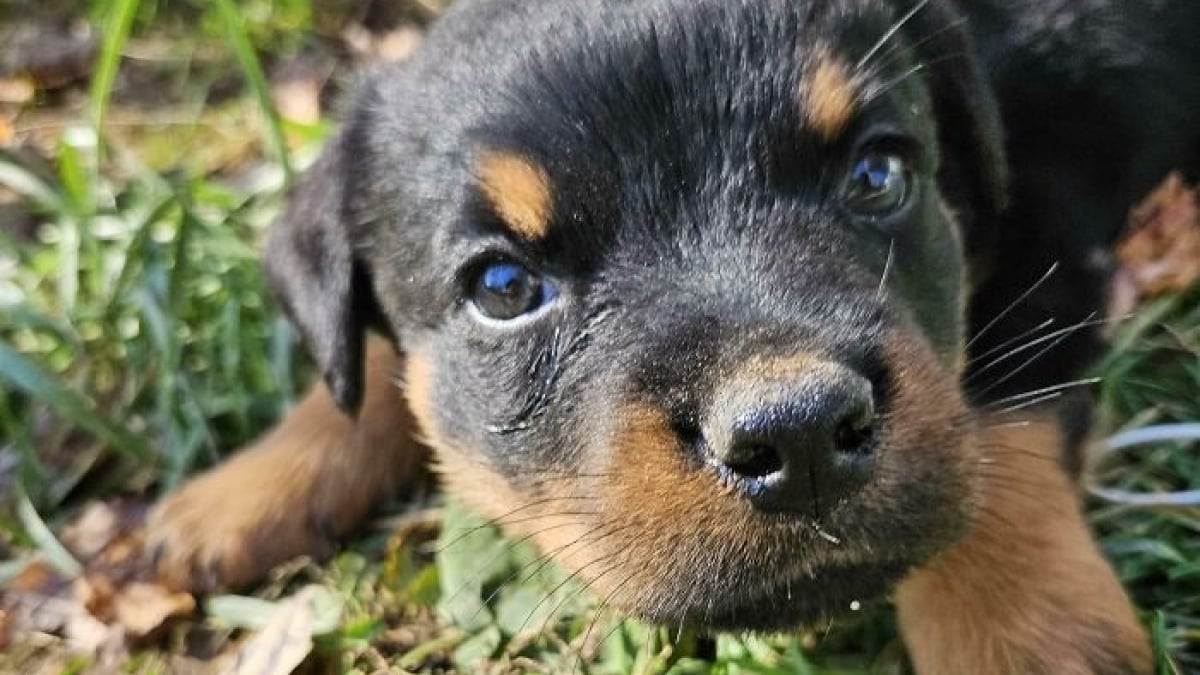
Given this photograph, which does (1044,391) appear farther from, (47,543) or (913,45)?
(47,543)

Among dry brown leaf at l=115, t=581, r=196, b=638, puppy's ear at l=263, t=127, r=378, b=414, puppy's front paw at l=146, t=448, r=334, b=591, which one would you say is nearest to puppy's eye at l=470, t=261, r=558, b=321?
puppy's ear at l=263, t=127, r=378, b=414

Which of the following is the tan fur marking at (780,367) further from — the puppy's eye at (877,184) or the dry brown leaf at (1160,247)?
the dry brown leaf at (1160,247)

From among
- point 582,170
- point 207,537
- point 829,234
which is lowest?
point 207,537

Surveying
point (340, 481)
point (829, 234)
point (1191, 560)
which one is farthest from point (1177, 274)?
point (340, 481)

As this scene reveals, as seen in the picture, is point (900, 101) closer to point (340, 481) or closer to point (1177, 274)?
point (1177, 274)

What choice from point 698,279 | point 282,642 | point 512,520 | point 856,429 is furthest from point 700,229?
point 282,642

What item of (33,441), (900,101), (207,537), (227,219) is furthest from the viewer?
(227,219)

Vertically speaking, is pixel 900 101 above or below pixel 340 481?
above
